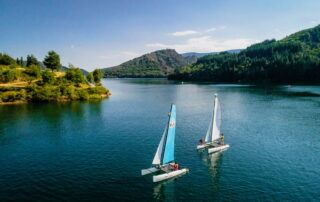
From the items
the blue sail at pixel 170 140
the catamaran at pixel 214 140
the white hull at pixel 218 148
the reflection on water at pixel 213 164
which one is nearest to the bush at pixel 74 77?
the catamaran at pixel 214 140

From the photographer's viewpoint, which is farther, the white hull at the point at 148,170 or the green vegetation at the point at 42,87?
the green vegetation at the point at 42,87

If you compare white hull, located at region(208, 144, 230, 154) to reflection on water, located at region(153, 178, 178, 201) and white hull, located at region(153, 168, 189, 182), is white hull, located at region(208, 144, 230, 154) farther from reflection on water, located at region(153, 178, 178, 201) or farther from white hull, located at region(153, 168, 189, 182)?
reflection on water, located at region(153, 178, 178, 201)

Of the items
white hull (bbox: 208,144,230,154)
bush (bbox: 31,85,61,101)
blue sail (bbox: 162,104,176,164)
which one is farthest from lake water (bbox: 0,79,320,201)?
bush (bbox: 31,85,61,101)

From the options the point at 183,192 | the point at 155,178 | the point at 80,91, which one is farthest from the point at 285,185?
the point at 80,91

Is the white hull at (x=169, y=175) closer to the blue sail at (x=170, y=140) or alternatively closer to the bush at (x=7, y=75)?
the blue sail at (x=170, y=140)

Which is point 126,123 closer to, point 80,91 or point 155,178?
point 155,178

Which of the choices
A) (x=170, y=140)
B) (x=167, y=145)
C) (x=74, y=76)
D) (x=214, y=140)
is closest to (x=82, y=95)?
(x=74, y=76)
